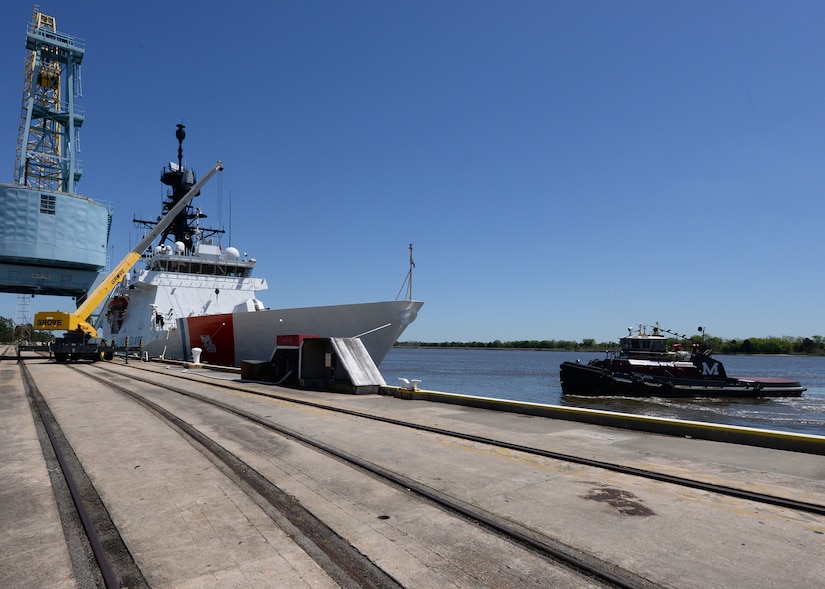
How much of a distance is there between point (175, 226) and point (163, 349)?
514 inches

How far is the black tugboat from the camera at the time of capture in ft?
101

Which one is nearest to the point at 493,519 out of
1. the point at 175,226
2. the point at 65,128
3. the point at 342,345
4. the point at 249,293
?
the point at 342,345

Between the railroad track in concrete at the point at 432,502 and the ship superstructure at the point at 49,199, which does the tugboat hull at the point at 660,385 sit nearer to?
the railroad track in concrete at the point at 432,502

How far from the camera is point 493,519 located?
4461mm

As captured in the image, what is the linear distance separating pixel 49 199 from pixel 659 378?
144 ft

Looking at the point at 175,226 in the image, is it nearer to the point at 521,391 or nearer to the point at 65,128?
the point at 65,128

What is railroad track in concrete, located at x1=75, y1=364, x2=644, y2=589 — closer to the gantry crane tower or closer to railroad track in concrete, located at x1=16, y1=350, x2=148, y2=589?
railroad track in concrete, located at x1=16, y1=350, x2=148, y2=589

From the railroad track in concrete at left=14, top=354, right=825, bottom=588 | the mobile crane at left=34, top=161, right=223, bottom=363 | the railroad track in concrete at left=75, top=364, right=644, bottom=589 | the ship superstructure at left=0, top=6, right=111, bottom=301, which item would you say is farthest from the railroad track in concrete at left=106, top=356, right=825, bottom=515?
the ship superstructure at left=0, top=6, right=111, bottom=301

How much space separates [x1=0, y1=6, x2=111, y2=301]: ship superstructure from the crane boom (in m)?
7.11

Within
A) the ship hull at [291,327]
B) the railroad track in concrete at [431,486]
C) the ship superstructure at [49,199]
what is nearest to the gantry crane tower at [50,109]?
the ship superstructure at [49,199]

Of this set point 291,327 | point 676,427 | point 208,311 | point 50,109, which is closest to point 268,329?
point 291,327

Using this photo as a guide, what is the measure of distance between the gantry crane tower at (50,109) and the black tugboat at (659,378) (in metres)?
43.2

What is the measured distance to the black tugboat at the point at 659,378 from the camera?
30.6 meters

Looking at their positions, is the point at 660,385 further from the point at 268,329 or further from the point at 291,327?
the point at 268,329
